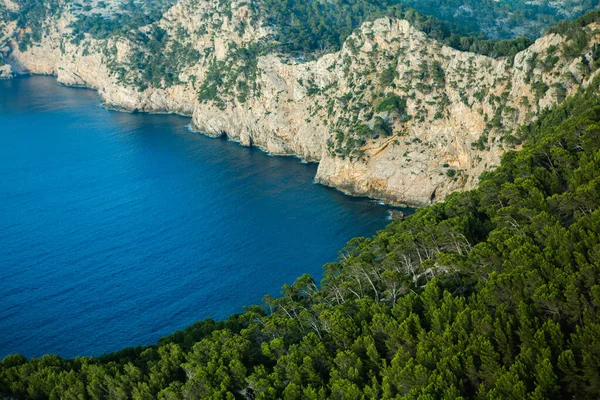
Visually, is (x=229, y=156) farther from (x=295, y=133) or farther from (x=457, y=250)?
(x=457, y=250)

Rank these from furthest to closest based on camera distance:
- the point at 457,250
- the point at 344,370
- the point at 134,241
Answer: the point at 134,241, the point at 457,250, the point at 344,370

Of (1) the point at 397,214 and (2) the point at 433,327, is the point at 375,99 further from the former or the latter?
(2) the point at 433,327

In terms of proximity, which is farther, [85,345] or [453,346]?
[85,345]

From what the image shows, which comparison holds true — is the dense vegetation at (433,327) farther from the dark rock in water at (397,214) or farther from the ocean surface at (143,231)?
the dark rock in water at (397,214)

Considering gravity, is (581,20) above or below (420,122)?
above

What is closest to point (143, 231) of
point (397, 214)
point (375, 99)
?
point (397, 214)

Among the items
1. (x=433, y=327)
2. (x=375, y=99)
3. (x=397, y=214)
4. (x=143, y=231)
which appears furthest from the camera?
(x=375, y=99)

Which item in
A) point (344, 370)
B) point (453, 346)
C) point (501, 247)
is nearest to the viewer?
point (453, 346)

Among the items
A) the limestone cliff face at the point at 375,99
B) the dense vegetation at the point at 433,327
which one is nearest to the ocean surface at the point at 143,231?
the limestone cliff face at the point at 375,99

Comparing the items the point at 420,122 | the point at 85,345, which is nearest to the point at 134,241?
the point at 85,345
